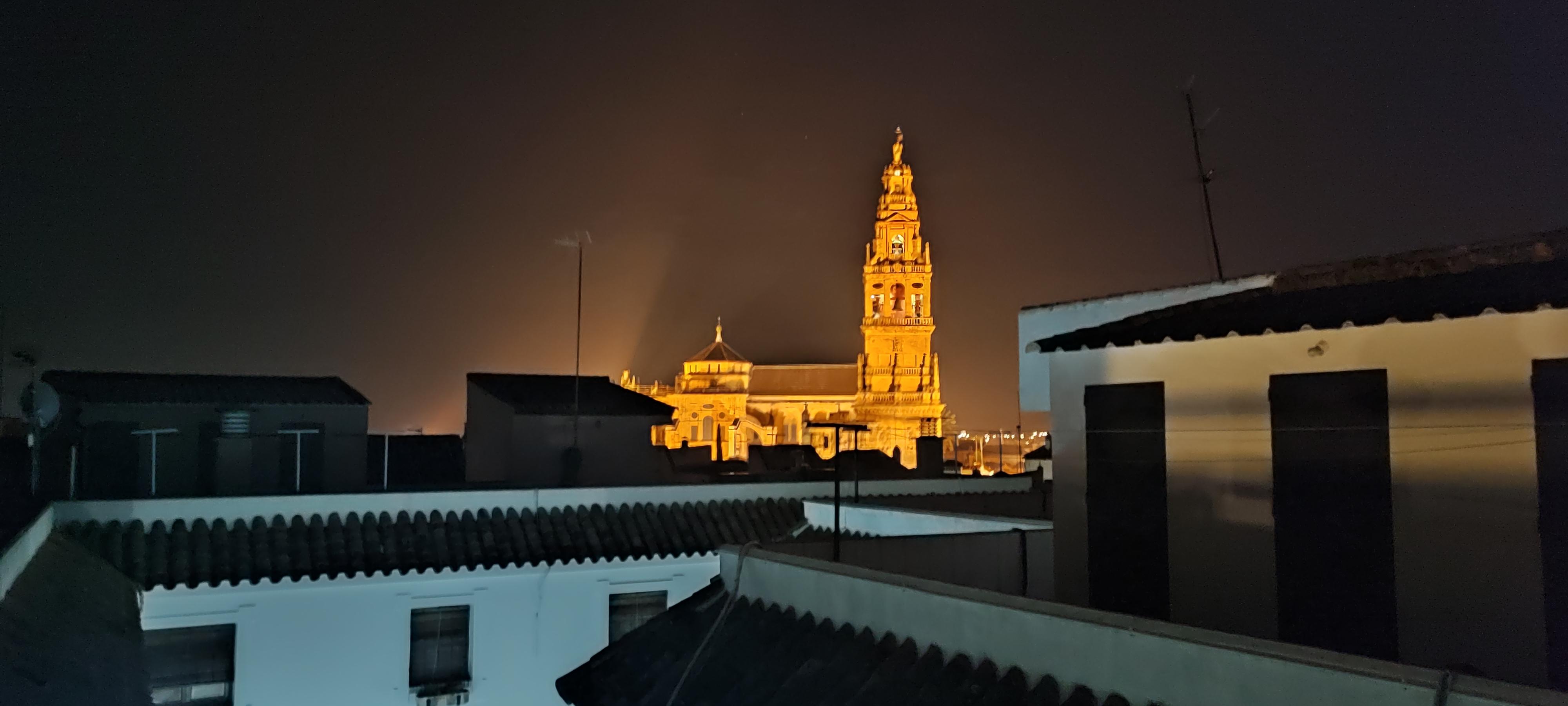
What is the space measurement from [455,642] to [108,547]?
376cm

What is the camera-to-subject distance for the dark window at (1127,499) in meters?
7.95

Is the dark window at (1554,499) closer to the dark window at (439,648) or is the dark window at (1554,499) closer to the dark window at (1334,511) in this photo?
the dark window at (1334,511)

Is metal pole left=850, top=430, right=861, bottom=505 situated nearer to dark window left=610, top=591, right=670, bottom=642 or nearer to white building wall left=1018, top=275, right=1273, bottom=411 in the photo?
white building wall left=1018, top=275, right=1273, bottom=411

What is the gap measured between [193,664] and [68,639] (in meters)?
5.02

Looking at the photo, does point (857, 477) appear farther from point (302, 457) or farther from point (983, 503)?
point (302, 457)

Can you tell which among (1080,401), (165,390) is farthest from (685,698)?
(165,390)

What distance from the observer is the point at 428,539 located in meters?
12.9

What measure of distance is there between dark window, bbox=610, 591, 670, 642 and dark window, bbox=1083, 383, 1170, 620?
657 centimetres

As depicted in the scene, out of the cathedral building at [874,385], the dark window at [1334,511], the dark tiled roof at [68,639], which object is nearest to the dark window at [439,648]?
the dark tiled roof at [68,639]

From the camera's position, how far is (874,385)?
7594cm

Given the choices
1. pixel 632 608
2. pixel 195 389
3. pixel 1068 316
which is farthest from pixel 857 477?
pixel 195 389

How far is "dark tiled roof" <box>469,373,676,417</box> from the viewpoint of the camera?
1931cm

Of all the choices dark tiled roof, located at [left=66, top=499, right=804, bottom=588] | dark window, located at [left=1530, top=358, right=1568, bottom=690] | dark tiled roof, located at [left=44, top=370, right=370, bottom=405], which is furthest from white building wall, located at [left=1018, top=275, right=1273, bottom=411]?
dark tiled roof, located at [left=44, top=370, right=370, bottom=405]

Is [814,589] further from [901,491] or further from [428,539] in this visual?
[901,491]
